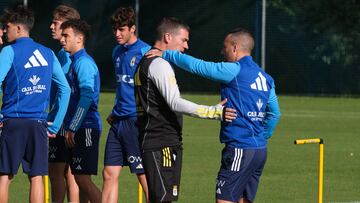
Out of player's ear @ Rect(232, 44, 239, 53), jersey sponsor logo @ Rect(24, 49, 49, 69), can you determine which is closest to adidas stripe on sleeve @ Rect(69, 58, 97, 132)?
jersey sponsor logo @ Rect(24, 49, 49, 69)

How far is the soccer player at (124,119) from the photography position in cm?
1097

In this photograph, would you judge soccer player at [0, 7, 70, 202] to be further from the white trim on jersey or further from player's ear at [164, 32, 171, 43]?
player's ear at [164, 32, 171, 43]

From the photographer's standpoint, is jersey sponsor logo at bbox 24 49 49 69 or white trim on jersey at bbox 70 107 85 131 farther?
white trim on jersey at bbox 70 107 85 131

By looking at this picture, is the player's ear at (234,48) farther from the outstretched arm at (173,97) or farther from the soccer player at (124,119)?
the soccer player at (124,119)

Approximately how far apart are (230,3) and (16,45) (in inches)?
1194

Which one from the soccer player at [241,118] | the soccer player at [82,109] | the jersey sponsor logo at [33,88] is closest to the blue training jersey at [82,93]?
the soccer player at [82,109]

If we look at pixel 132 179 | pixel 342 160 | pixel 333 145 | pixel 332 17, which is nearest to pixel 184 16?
pixel 332 17

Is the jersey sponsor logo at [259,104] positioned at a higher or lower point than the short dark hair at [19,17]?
lower

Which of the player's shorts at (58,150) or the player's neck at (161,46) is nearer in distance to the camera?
the player's neck at (161,46)

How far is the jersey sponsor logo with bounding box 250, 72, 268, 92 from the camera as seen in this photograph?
9422 mm

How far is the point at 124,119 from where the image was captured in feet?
36.3

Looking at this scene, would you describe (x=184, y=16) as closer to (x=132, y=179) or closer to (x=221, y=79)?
(x=132, y=179)

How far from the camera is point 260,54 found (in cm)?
3900

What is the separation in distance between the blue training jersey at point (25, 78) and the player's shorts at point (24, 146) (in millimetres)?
85
